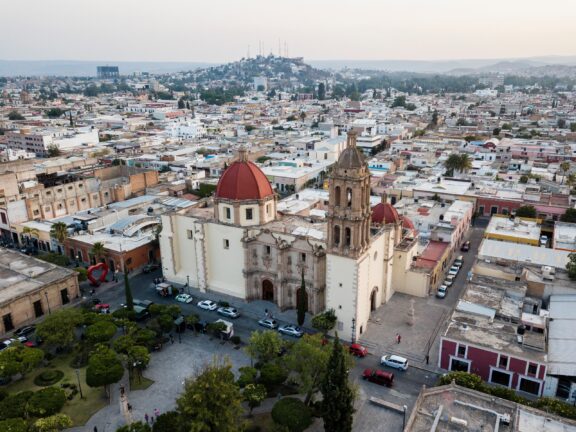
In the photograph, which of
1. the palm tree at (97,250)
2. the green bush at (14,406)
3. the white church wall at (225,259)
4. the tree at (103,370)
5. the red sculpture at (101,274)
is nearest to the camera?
the green bush at (14,406)

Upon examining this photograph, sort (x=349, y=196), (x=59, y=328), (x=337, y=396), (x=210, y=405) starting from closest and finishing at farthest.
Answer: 1. (x=210, y=405)
2. (x=337, y=396)
3. (x=59, y=328)
4. (x=349, y=196)

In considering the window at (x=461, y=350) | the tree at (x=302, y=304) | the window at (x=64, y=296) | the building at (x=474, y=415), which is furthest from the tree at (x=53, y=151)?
the building at (x=474, y=415)

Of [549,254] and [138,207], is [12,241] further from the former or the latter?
[549,254]

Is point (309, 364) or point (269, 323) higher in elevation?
Answer: point (309, 364)

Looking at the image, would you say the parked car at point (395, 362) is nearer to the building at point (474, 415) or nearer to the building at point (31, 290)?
the building at point (474, 415)

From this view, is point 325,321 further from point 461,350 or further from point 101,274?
point 101,274

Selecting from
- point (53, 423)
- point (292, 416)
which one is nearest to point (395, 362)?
point (292, 416)

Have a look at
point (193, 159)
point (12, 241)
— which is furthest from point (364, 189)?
point (193, 159)
